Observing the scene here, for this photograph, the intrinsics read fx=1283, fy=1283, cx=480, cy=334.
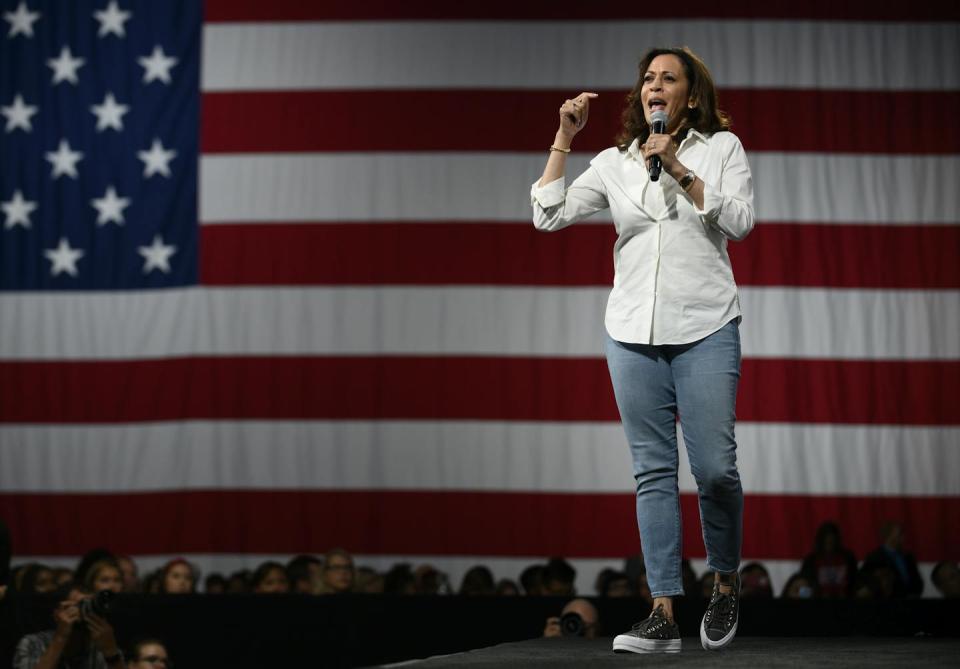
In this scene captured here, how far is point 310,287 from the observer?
6070mm

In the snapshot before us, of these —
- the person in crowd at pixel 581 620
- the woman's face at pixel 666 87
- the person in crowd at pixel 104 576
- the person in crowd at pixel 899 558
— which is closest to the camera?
the woman's face at pixel 666 87

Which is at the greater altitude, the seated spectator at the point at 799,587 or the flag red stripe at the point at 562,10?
the flag red stripe at the point at 562,10

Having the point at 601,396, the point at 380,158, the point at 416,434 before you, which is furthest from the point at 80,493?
the point at 601,396

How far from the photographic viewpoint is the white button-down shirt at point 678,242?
2111mm

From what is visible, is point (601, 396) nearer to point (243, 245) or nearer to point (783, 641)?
point (243, 245)

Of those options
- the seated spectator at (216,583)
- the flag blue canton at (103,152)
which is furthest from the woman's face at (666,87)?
the flag blue canton at (103,152)

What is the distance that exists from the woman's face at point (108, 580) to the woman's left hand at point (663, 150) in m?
2.85

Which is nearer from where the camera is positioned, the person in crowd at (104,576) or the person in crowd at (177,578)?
the person in crowd at (104,576)

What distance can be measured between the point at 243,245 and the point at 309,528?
1.38 metres

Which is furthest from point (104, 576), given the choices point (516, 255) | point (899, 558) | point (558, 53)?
point (899, 558)

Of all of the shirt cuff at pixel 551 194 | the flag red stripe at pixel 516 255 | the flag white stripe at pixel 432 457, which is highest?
the flag red stripe at pixel 516 255

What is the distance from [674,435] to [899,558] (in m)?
3.83

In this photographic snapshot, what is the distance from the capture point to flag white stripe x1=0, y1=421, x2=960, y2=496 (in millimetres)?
5832

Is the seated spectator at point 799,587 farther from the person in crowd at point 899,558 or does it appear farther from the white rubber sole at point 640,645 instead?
the white rubber sole at point 640,645
